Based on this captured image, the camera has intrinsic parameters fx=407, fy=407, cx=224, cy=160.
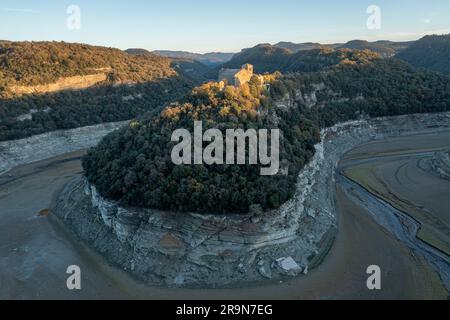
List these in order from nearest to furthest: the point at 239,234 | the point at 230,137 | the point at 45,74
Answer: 1. the point at 239,234
2. the point at 230,137
3. the point at 45,74

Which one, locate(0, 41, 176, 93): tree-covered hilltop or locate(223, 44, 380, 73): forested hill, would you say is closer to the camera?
locate(0, 41, 176, 93): tree-covered hilltop

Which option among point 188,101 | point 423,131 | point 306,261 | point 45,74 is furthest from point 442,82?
point 45,74

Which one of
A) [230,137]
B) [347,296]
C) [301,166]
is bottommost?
[347,296]

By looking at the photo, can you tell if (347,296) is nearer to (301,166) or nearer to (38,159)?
(301,166)

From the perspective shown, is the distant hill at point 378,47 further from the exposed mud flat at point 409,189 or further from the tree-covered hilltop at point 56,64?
the exposed mud flat at point 409,189

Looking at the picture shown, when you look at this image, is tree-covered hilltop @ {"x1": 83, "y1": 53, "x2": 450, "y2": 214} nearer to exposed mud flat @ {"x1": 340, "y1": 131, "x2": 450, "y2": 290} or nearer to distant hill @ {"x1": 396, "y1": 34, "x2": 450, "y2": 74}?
exposed mud flat @ {"x1": 340, "y1": 131, "x2": 450, "y2": 290}

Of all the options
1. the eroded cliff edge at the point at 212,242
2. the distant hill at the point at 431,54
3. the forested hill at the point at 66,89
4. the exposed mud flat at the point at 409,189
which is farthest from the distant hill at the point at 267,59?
the eroded cliff edge at the point at 212,242

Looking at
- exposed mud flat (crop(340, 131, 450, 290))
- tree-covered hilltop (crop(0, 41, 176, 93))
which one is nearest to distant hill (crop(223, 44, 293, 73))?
tree-covered hilltop (crop(0, 41, 176, 93))
